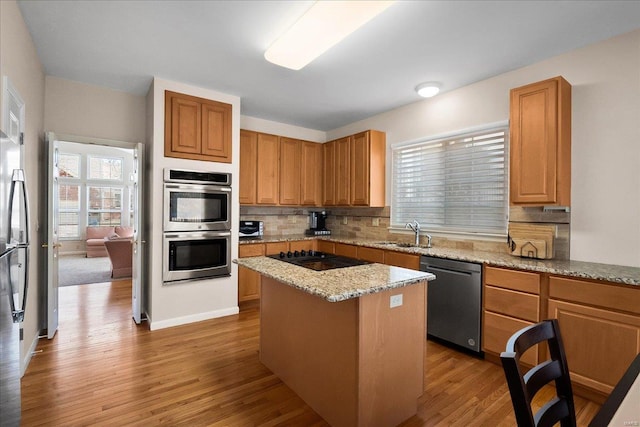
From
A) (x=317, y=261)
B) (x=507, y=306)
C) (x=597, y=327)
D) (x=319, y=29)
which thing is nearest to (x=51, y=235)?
(x=317, y=261)

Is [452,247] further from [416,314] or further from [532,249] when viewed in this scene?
[416,314]

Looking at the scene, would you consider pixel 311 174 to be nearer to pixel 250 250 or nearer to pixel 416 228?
pixel 250 250

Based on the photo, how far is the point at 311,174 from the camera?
202 inches

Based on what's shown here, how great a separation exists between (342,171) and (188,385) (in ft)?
11.2

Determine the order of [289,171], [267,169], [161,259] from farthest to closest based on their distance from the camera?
[289,171]
[267,169]
[161,259]

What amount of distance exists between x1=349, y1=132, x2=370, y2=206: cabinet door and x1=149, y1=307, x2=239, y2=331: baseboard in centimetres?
226

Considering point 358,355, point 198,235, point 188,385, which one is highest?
point 198,235

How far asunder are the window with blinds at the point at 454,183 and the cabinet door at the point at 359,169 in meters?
0.39

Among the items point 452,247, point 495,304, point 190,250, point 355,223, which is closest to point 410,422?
point 495,304

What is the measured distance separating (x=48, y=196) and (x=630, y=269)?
5140mm

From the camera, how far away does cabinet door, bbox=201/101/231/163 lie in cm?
361

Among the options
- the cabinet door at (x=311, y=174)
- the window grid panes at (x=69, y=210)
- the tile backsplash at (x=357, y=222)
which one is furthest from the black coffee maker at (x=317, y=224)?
the window grid panes at (x=69, y=210)

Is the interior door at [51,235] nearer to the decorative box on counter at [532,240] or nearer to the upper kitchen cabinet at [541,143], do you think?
the upper kitchen cabinet at [541,143]

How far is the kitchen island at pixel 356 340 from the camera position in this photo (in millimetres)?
1697
